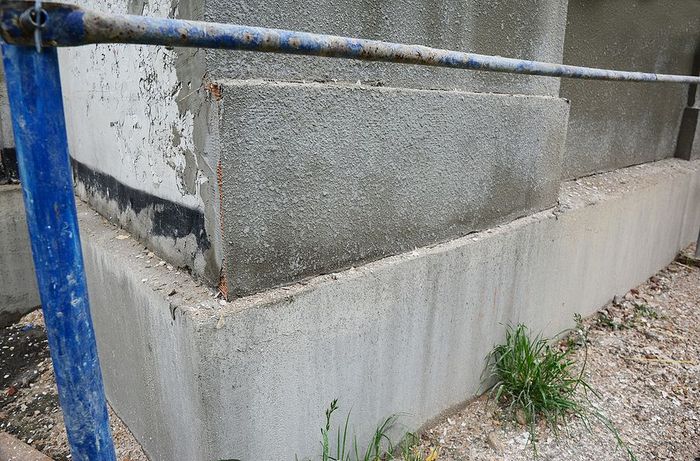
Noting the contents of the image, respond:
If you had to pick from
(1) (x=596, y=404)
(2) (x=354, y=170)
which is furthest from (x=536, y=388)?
(2) (x=354, y=170)

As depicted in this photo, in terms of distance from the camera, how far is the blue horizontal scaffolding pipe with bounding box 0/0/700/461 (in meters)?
0.70

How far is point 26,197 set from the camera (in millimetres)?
737

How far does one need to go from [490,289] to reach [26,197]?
2013mm

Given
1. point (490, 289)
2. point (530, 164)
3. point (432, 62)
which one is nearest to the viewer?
point (432, 62)

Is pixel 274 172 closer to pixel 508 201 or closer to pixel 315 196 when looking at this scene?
pixel 315 196

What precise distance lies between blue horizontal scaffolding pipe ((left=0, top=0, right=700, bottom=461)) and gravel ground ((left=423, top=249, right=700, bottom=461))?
1.68 metres

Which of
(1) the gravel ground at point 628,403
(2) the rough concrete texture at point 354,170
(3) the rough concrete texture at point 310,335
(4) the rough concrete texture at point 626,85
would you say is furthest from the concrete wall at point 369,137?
(4) the rough concrete texture at point 626,85

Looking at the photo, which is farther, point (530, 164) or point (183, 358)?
point (530, 164)

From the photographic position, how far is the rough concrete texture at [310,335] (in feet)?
4.80

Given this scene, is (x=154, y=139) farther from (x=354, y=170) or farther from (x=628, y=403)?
(x=628, y=403)

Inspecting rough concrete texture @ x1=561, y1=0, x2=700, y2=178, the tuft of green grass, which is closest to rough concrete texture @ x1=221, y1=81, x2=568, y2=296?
the tuft of green grass

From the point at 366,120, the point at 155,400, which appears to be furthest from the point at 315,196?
the point at 155,400

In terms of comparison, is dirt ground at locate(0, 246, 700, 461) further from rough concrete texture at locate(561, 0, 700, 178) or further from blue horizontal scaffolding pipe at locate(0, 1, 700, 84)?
blue horizontal scaffolding pipe at locate(0, 1, 700, 84)

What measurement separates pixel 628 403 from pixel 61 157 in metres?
2.76
